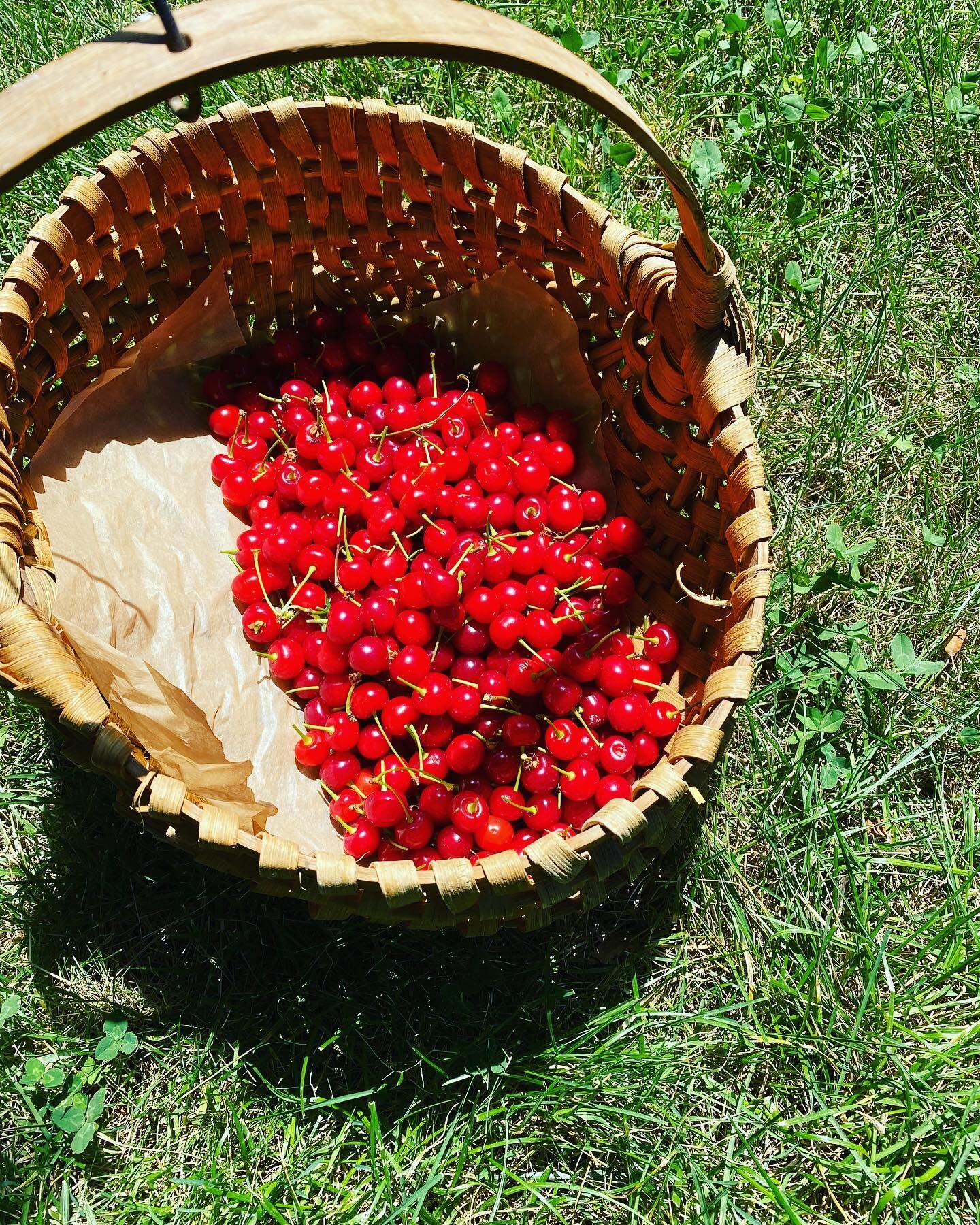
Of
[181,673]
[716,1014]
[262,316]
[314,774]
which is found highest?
[262,316]

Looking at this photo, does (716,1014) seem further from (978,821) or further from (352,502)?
(352,502)

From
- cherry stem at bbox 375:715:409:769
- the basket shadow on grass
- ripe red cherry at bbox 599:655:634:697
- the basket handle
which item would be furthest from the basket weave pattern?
the basket handle

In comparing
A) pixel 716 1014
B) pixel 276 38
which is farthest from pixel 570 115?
pixel 716 1014

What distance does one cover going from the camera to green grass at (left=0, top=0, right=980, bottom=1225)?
5.92 ft

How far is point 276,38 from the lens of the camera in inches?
45.8

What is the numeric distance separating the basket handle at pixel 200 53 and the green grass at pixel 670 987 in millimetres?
1286

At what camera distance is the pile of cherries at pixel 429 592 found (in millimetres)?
1863

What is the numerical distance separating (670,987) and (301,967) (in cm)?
70

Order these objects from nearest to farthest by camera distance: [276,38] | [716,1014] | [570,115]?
[276,38] → [716,1014] → [570,115]

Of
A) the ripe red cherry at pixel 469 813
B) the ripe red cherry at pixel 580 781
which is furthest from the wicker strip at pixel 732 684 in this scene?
the ripe red cherry at pixel 469 813

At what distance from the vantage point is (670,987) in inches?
76.5

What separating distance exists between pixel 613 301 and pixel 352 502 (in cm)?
65

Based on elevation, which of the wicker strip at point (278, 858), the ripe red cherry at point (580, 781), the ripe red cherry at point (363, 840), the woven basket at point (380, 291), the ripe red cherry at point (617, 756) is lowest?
the ripe red cherry at point (363, 840)

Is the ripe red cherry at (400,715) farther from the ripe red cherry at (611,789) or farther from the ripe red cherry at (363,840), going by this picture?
the ripe red cherry at (611,789)
